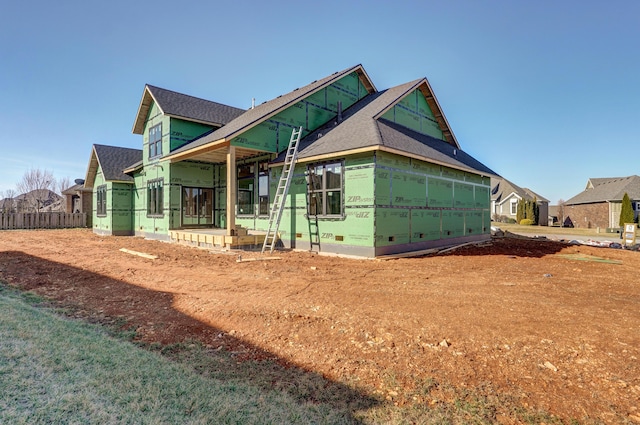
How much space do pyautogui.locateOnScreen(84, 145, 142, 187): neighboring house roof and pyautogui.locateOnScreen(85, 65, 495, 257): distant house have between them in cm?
22

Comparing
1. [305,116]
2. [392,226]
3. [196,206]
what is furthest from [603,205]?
[196,206]

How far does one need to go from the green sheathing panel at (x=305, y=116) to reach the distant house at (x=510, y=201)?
38121 mm

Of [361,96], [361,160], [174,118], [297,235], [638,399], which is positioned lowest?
[638,399]

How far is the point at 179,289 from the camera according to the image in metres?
7.28

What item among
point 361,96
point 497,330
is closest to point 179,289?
point 497,330

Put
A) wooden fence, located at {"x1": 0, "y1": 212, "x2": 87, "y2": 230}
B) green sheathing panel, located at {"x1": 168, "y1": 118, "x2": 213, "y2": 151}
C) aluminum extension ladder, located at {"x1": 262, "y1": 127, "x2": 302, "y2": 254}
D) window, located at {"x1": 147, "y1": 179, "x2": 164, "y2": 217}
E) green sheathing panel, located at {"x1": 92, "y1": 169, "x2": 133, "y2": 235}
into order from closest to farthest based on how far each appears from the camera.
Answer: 1. aluminum extension ladder, located at {"x1": 262, "y1": 127, "x2": 302, "y2": 254}
2. green sheathing panel, located at {"x1": 168, "y1": 118, "x2": 213, "y2": 151}
3. window, located at {"x1": 147, "y1": 179, "x2": 164, "y2": 217}
4. green sheathing panel, located at {"x1": 92, "y1": 169, "x2": 133, "y2": 235}
5. wooden fence, located at {"x1": 0, "y1": 212, "x2": 87, "y2": 230}

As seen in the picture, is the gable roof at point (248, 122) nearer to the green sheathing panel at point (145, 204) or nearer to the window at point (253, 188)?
the window at point (253, 188)

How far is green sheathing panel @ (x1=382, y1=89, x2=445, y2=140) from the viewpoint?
16.0 meters

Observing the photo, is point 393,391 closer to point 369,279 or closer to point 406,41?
point 369,279

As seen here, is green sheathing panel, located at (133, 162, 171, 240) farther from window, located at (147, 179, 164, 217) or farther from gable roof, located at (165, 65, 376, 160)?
gable roof, located at (165, 65, 376, 160)

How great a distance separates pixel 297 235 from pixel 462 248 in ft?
25.4

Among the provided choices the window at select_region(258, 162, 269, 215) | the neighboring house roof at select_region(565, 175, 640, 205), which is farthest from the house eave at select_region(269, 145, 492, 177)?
the neighboring house roof at select_region(565, 175, 640, 205)

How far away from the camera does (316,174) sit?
13109 mm

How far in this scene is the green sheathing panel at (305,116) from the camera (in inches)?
557
